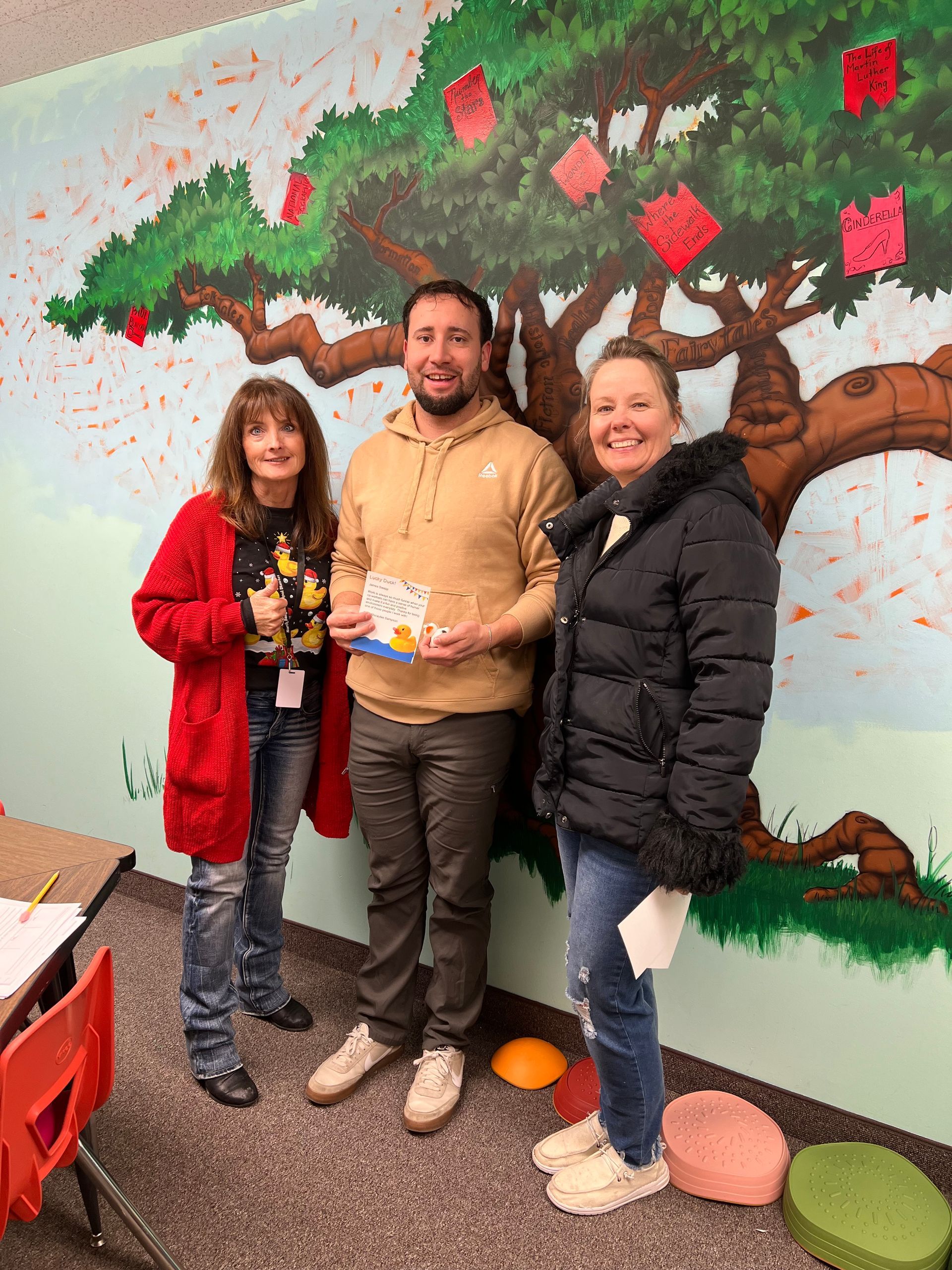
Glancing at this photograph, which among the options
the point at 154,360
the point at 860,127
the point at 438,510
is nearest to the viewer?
the point at 860,127

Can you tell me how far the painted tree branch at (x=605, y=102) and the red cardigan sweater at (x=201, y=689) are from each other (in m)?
1.29

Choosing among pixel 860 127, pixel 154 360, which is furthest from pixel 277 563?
pixel 860 127

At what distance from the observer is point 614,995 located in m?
1.78

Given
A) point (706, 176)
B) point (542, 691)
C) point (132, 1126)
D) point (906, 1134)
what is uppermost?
point (706, 176)

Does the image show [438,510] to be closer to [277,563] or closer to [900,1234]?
[277,563]

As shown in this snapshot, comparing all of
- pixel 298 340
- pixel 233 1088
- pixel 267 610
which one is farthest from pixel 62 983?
pixel 298 340

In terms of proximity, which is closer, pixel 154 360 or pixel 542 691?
pixel 542 691

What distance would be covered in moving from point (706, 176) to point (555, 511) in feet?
2.68

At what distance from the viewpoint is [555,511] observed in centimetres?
214

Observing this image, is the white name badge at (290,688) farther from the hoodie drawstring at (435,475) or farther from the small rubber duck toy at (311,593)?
the hoodie drawstring at (435,475)

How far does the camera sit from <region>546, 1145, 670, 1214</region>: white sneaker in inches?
74.3

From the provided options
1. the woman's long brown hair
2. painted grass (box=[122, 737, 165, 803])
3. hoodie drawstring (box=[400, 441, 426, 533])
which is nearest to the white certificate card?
hoodie drawstring (box=[400, 441, 426, 533])

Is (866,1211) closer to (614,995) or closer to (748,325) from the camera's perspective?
(614,995)

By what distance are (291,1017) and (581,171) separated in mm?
2384
